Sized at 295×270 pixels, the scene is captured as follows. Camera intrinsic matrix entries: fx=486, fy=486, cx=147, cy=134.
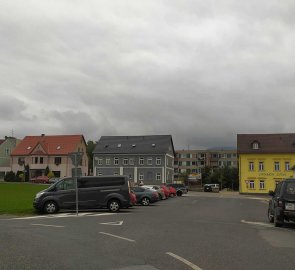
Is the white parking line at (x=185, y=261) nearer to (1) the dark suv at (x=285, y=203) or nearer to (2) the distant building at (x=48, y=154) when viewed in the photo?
(1) the dark suv at (x=285, y=203)

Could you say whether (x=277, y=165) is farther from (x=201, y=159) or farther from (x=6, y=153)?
(x=201, y=159)

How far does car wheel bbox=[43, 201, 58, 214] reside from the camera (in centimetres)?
2492

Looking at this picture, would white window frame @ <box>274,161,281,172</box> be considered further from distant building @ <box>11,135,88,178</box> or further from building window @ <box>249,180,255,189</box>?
distant building @ <box>11,135,88,178</box>

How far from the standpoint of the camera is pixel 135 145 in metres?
101

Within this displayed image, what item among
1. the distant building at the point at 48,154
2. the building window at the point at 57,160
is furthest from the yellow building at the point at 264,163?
the building window at the point at 57,160

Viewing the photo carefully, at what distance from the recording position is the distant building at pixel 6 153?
106m

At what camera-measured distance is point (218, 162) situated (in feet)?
565

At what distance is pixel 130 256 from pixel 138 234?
4240mm

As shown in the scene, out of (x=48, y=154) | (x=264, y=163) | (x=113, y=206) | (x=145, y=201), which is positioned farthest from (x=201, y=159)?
(x=113, y=206)

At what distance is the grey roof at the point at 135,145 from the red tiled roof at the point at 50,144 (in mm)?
5051

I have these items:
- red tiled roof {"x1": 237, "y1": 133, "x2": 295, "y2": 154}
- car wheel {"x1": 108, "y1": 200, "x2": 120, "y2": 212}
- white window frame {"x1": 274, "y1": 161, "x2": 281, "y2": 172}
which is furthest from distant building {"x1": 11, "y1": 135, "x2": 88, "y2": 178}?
car wheel {"x1": 108, "y1": 200, "x2": 120, "y2": 212}

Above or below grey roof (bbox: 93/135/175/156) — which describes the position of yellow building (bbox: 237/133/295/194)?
below

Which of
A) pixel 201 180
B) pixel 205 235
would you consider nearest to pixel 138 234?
pixel 205 235

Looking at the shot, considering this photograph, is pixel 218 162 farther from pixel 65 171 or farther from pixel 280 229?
pixel 280 229
